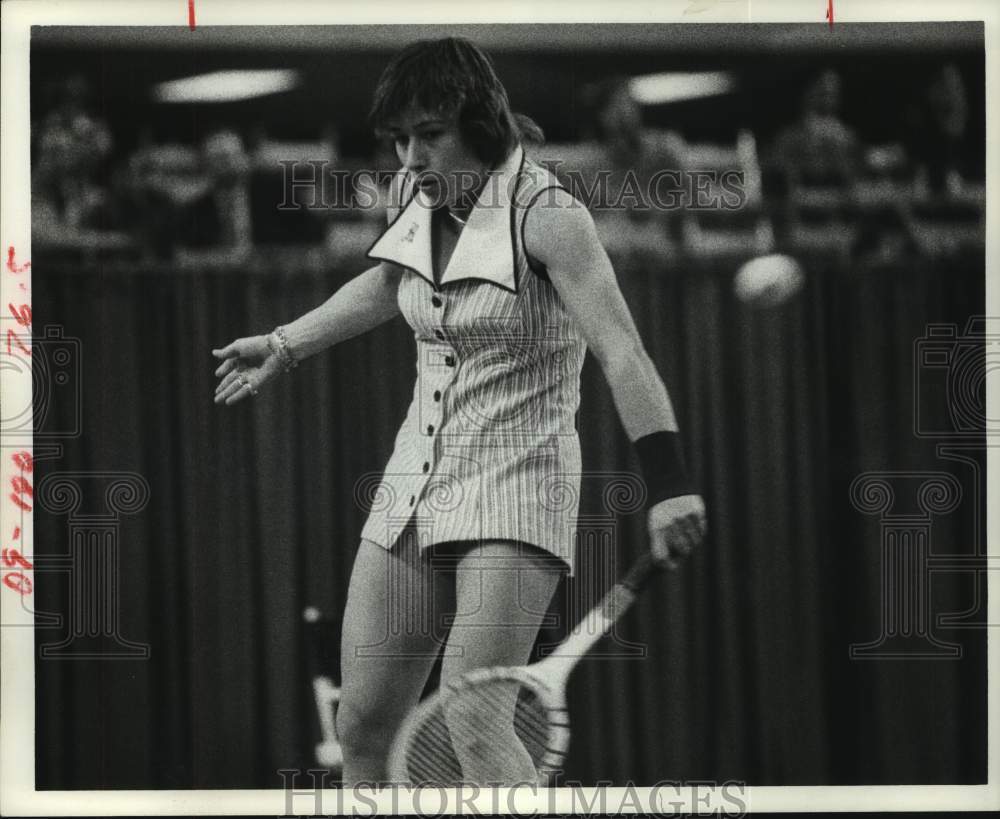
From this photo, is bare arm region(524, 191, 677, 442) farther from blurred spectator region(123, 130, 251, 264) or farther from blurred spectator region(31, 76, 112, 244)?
blurred spectator region(31, 76, 112, 244)

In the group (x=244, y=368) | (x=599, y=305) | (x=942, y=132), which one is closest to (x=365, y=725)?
(x=244, y=368)

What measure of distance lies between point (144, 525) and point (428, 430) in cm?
92

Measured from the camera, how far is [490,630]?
11.5 feet

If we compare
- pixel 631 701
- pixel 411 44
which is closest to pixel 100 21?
pixel 411 44

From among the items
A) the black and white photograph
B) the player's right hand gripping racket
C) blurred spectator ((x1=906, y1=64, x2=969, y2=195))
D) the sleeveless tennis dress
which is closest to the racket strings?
the player's right hand gripping racket

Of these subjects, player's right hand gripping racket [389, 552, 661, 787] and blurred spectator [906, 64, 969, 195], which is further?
blurred spectator [906, 64, 969, 195]

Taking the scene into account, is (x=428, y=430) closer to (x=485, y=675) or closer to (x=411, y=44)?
(x=485, y=675)

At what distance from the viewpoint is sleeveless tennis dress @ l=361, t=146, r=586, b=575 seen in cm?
351

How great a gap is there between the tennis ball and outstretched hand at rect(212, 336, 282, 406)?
1.43 metres

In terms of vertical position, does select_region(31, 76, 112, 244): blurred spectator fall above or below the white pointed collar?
above

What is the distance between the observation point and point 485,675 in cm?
347

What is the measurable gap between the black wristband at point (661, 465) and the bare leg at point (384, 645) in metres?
0.67

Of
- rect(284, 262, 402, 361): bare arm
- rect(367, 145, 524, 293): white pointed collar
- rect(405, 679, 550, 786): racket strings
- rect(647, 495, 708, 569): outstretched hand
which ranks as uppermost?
rect(367, 145, 524, 293): white pointed collar

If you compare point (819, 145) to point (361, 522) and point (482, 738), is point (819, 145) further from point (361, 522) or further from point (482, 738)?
point (482, 738)
